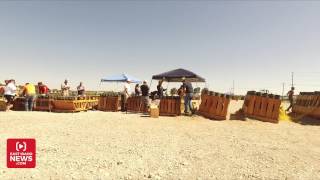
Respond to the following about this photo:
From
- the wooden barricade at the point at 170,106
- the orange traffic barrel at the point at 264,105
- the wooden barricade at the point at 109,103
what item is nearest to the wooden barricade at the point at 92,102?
the wooden barricade at the point at 109,103

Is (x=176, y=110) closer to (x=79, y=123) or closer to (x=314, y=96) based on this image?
(x=79, y=123)

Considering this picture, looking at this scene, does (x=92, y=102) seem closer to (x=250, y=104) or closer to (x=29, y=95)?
(x=29, y=95)

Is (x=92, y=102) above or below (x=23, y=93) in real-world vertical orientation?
below

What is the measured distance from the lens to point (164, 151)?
8.42 metres

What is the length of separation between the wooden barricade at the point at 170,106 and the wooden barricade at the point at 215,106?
1141 millimetres

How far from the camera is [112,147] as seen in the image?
881 centimetres

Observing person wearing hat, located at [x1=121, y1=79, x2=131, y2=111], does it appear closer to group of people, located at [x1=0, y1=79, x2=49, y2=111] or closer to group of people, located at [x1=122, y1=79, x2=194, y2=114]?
group of people, located at [x1=122, y1=79, x2=194, y2=114]

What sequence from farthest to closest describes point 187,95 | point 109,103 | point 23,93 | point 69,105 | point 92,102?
point 92,102
point 109,103
point 23,93
point 69,105
point 187,95

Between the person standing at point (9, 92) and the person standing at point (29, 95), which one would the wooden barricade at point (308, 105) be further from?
the person standing at point (9, 92)

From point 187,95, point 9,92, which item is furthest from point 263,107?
point 9,92

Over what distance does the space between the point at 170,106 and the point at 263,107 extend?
447 cm

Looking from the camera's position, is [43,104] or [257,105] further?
[43,104]

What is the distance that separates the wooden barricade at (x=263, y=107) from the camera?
1555 centimetres

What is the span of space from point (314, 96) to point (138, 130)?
34.8ft
